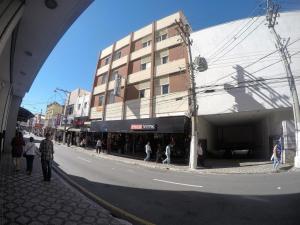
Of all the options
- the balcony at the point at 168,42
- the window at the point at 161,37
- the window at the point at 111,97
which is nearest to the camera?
the balcony at the point at 168,42

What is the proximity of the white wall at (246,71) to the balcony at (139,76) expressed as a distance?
5889mm

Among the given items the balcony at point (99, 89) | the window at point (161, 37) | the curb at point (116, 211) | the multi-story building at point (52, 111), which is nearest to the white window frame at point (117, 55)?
the balcony at point (99, 89)

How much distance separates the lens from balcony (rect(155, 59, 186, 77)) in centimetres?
2000

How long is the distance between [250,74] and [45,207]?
16.9 meters

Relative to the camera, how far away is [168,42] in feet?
71.6

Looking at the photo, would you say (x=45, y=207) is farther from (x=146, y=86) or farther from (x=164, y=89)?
(x=146, y=86)

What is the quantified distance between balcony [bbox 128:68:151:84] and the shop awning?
16.8 feet

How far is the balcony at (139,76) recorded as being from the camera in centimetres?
2269

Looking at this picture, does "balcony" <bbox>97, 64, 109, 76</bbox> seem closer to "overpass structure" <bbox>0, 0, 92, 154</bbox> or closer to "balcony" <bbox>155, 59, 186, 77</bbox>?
"balcony" <bbox>155, 59, 186, 77</bbox>

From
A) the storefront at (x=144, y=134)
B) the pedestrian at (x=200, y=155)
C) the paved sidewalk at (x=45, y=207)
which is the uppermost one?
the storefront at (x=144, y=134)

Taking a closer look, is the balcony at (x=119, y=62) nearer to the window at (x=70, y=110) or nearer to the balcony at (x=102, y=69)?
the balcony at (x=102, y=69)

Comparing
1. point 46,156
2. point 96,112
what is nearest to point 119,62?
point 96,112

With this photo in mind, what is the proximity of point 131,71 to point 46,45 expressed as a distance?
19.0m

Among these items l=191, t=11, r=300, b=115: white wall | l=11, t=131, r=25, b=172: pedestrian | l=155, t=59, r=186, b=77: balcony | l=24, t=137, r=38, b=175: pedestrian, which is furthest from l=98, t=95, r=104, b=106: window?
l=24, t=137, r=38, b=175: pedestrian
